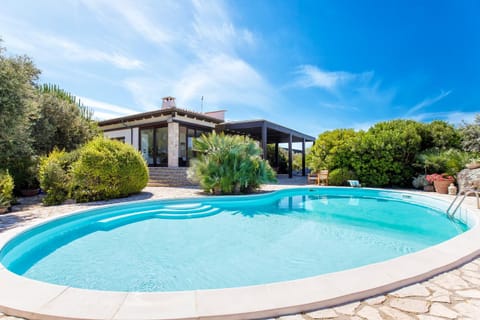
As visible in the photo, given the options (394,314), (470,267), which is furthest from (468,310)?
(470,267)

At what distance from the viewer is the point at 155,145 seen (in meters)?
16.0

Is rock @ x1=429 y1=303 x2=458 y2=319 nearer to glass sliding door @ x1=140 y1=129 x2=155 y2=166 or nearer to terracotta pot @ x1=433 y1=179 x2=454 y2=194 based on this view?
terracotta pot @ x1=433 y1=179 x2=454 y2=194

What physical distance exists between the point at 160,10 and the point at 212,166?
6229 millimetres

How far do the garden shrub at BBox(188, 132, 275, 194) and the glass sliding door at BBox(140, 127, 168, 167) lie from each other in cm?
624

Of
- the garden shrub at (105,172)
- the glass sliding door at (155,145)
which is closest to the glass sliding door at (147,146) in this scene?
the glass sliding door at (155,145)

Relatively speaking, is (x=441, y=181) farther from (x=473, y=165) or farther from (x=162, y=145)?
(x=162, y=145)

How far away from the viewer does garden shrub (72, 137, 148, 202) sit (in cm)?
772

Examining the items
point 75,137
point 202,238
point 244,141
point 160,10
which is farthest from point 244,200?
point 75,137

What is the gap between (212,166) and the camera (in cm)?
982

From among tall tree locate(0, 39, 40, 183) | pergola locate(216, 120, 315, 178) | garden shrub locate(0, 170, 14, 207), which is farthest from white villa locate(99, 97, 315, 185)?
garden shrub locate(0, 170, 14, 207)

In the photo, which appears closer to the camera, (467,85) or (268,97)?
(467,85)

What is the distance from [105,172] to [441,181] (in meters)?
14.0

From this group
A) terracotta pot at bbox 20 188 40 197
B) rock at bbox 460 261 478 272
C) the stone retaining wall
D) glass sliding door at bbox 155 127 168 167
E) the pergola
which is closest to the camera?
rock at bbox 460 261 478 272

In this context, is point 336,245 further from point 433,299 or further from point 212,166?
point 212,166
